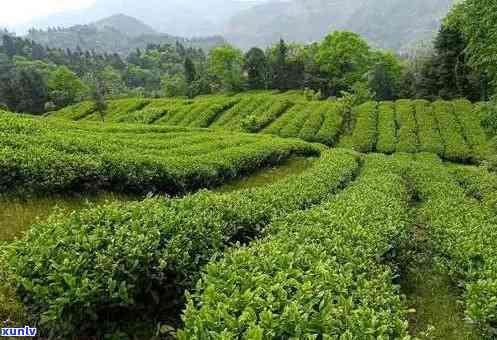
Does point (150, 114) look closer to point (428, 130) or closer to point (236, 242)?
point (428, 130)

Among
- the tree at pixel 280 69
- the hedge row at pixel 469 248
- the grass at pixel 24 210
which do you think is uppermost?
the tree at pixel 280 69

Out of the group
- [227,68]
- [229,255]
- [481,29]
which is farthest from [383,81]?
[229,255]

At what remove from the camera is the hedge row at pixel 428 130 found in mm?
49812

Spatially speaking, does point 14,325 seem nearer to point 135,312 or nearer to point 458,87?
point 135,312

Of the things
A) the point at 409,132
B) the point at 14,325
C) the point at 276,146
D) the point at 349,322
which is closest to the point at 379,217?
the point at 349,322

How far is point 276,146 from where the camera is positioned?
33.9m

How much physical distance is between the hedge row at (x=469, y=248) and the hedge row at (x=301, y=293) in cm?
194

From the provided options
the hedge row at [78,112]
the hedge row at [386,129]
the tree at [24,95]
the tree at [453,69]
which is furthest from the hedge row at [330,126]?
the tree at [24,95]

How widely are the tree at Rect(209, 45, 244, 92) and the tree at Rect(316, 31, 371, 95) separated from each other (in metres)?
20.5

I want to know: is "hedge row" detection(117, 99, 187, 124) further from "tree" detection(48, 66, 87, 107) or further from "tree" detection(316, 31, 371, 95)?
"tree" detection(48, 66, 87, 107)

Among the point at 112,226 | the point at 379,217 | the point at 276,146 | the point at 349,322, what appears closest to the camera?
the point at 349,322

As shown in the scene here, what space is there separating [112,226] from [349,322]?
525 centimetres

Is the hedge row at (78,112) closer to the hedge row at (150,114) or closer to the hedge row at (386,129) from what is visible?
the hedge row at (150,114)

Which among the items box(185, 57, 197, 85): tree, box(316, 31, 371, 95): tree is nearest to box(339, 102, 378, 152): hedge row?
box(316, 31, 371, 95): tree
